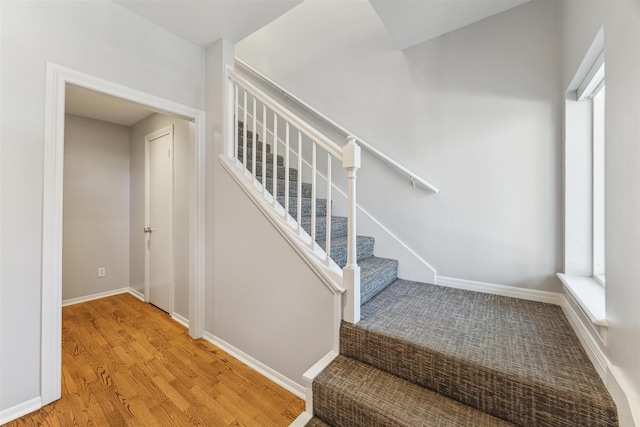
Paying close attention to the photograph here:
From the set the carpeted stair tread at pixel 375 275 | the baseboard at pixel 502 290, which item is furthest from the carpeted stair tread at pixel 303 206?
the baseboard at pixel 502 290

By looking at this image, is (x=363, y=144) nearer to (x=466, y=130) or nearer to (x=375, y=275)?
(x=466, y=130)

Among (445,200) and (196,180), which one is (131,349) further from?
(445,200)

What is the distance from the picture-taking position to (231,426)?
1394 millimetres

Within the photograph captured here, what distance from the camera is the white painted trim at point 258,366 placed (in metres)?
1.65

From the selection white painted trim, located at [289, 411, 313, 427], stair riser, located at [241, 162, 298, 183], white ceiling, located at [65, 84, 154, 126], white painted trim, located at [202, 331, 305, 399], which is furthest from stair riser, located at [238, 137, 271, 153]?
white painted trim, located at [289, 411, 313, 427]

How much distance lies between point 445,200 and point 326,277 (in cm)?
128

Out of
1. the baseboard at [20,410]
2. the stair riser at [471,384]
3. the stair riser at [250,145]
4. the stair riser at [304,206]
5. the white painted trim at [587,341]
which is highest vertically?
the stair riser at [250,145]

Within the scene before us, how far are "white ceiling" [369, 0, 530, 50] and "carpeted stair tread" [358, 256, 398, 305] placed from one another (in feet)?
6.20

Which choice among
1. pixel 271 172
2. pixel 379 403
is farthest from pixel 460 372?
pixel 271 172

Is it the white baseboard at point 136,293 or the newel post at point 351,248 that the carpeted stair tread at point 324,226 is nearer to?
the newel post at point 351,248

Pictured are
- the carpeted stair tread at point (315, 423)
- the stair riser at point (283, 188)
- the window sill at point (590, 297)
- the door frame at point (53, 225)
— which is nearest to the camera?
the window sill at point (590, 297)

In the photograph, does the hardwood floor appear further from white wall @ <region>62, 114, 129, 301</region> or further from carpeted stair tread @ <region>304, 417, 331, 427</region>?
white wall @ <region>62, 114, 129, 301</region>

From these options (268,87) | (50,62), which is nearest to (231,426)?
(50,62)

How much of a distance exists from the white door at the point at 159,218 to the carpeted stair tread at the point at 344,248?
1.90m
